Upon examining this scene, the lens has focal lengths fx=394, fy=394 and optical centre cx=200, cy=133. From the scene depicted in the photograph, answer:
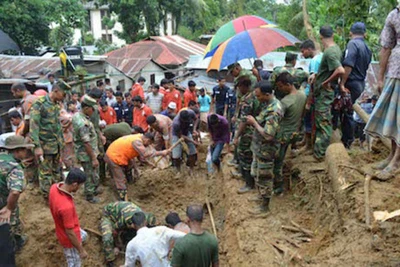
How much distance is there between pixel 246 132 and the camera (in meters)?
6.43

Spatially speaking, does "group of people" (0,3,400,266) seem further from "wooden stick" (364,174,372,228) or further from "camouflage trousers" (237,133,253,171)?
"wooden stick" (364,174,372,228)

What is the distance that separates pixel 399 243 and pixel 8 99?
12.2m

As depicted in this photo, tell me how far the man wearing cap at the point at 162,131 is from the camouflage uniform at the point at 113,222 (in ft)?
7.47

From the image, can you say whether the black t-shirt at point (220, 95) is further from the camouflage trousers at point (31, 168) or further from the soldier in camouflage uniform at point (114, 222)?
the camouflage trousers at point (31, 168)

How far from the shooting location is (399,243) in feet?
12.5

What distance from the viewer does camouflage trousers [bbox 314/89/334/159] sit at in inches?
239

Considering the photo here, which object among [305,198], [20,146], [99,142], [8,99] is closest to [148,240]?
[20,146]

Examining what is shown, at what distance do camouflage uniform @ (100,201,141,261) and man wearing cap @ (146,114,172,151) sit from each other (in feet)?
7.47

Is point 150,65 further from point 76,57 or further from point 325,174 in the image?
point 325,174

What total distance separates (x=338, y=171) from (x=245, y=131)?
169cm

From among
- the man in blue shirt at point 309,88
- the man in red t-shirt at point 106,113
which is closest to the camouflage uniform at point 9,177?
the man in blue shirt at point 309,88

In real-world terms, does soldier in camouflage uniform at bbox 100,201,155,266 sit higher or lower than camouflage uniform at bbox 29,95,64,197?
lower

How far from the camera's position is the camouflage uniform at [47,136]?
617 cm

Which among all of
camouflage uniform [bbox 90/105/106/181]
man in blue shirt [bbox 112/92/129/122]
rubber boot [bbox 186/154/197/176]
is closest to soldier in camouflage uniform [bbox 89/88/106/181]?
camouflage uniform [bbox 90/105/106/181]
